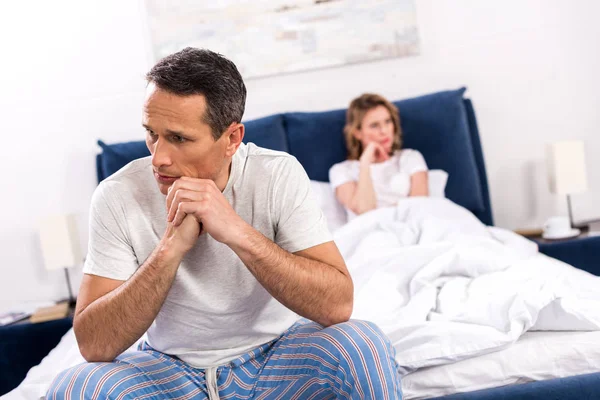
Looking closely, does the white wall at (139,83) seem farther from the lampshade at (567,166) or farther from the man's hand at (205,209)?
the man's hand at (205,209)

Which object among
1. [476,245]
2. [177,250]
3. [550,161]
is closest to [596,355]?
[476,245]

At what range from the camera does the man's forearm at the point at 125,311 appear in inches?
60.1

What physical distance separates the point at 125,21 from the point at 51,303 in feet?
4.30

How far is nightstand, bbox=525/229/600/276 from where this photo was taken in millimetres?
2875

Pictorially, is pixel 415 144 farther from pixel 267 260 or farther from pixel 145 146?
pixel 267 260

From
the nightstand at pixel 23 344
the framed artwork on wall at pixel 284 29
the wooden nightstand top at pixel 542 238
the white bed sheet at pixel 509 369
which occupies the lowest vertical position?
the nightstand at pixel 23 344

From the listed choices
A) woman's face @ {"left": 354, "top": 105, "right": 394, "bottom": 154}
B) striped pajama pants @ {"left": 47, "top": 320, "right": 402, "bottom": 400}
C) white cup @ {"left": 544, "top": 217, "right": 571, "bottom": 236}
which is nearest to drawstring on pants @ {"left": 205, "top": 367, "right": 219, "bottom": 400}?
striped pajama pants @ {"left": 47, "top": 320, "right": 402, "bottom": 400}

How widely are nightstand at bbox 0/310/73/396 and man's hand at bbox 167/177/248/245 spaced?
1565 millimetres

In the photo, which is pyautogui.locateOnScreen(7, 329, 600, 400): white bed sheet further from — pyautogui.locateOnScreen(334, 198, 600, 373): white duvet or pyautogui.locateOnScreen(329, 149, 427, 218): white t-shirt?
pyautogui.locateOnScreen(329, 149, 427, 218): white t-shirt

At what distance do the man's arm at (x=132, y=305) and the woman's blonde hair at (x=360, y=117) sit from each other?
5.47ft

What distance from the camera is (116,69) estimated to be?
11.1 feet

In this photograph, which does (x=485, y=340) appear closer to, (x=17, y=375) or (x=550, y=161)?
(x=550, y=161)

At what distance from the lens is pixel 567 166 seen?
3.17 metres

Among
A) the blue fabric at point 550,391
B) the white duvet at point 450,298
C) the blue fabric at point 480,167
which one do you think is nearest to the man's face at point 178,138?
the white duvet at point 450,298
